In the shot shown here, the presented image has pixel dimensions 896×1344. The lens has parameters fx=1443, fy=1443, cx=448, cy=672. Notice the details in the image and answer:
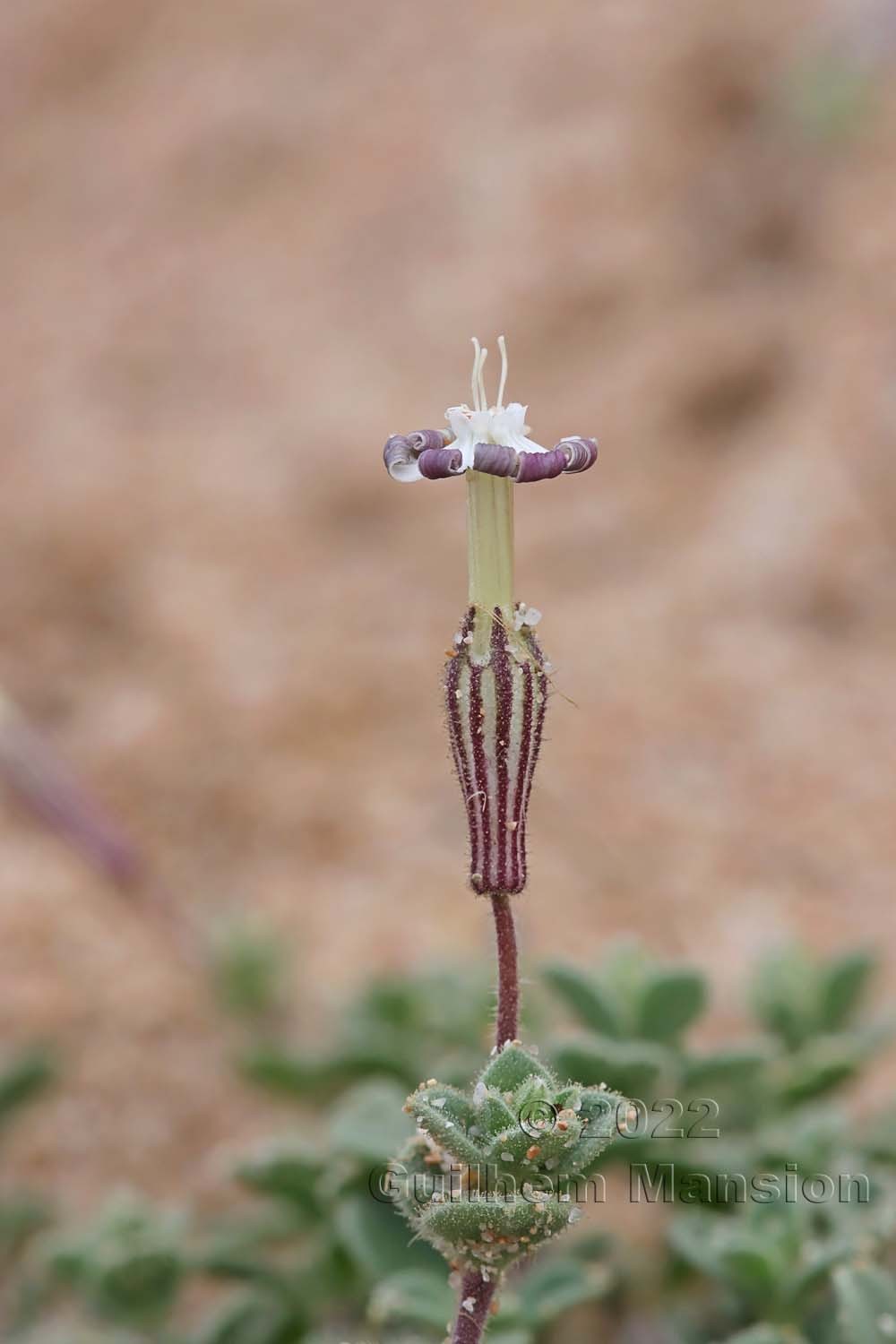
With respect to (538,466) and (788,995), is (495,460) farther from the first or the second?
(788,995)

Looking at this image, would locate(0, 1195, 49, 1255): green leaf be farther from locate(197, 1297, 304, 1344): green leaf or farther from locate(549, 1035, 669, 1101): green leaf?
locate(549, 1035, 669, 1101): green leaf

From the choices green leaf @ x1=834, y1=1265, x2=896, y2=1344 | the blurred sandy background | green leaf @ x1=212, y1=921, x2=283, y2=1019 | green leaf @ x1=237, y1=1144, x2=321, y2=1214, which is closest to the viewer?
green leaf @ x1=834, y1=1265, x2=896, y2=1344

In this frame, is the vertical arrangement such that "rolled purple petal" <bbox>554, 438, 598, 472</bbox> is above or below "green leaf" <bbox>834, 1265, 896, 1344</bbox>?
above

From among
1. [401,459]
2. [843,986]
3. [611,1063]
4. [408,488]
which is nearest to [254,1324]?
[611,1063]

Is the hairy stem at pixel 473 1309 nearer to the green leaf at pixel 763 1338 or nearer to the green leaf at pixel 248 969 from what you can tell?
the green leaf at pixel 763 1338

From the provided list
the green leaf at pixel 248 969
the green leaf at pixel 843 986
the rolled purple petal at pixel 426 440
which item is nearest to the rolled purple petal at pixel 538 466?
the rolled purple petal at pixel 426 440

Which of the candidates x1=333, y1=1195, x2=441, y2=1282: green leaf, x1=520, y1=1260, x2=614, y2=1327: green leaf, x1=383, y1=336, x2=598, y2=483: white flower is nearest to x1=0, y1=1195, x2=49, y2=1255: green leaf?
x1=333, y1=1195, x2=441, y2=1282: green leaf
